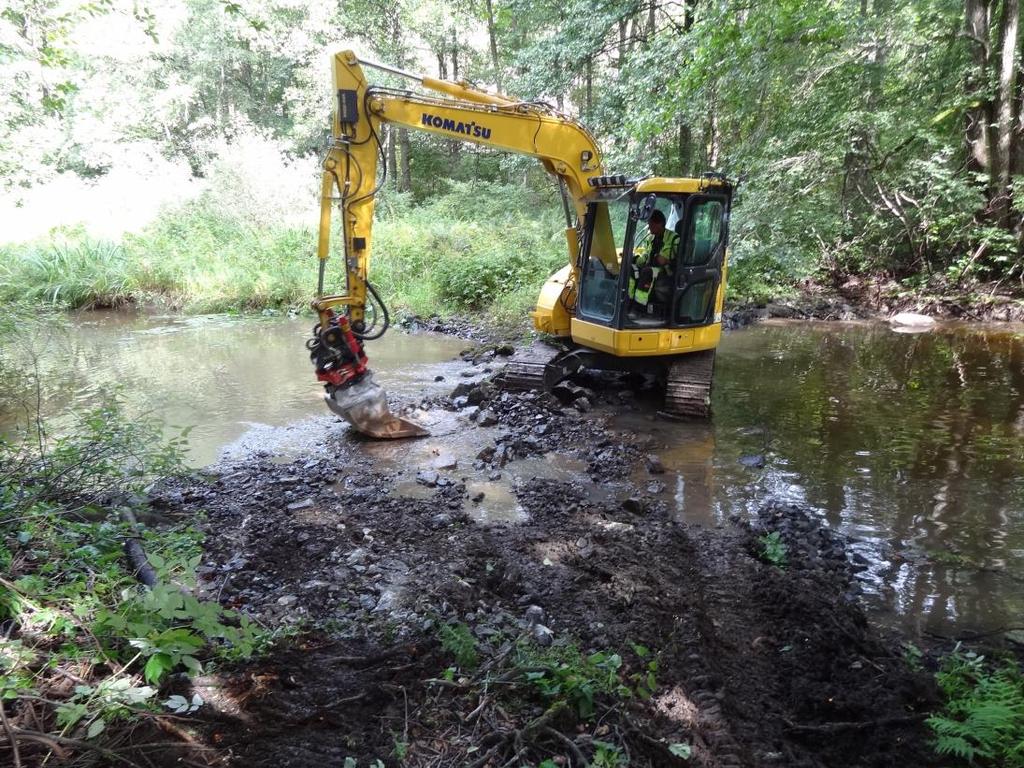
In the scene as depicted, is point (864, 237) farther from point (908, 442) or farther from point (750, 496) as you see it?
point (750, 496)

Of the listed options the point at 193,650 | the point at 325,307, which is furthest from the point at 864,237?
the point at 193,650

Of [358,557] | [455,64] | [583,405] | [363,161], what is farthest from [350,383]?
[455,64]

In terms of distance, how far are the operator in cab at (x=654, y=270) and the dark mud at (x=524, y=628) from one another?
2326 mm

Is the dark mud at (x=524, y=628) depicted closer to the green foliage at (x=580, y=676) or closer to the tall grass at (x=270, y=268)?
the green foliage at (x=580, y=676)

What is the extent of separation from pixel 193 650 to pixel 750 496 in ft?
14.4

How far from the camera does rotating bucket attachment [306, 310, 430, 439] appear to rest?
6016 millimetres

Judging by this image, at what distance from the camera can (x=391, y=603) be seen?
3.34m

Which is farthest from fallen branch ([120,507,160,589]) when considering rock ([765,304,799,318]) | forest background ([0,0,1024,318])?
rock ([765,304,799,318])

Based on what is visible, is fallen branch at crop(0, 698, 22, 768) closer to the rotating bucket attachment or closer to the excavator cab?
the rotating bucket attachment

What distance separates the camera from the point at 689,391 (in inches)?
280

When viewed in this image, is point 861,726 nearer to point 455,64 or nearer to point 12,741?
point 12,741

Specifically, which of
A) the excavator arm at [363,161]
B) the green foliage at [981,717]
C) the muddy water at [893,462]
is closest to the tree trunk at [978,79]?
the muddy water at [893,462]

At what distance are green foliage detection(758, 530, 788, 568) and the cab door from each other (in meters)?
3.25

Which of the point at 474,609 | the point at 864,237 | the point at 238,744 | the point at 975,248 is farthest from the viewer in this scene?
the point at 864,237
